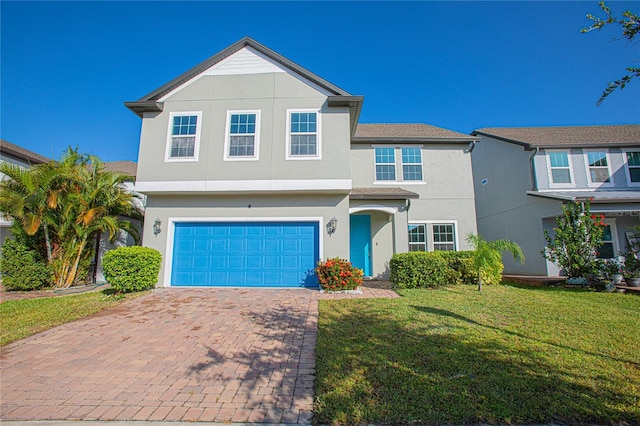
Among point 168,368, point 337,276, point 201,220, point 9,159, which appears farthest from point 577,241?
point 9,159

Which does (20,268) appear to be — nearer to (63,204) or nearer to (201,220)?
(63,204)

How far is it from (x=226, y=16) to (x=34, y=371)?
1248 centimetres

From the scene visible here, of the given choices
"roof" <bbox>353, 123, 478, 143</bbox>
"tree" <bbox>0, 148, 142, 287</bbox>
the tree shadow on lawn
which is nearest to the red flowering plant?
the tree shadow on lawn

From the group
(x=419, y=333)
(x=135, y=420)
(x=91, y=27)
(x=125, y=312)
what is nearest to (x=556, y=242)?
(x=419, y=333)

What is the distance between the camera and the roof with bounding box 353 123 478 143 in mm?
14070

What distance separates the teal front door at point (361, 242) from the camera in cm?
1333

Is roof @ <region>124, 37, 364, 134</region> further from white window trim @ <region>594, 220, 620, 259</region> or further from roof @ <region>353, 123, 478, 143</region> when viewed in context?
white window trim @ <region>594, 220, 620, 259</region>

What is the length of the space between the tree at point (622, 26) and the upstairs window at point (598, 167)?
15.6 metres

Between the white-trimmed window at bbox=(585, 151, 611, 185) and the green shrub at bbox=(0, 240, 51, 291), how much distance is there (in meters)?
23.5

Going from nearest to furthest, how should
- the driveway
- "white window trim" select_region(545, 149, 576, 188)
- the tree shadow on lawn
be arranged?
the tree shadow on lawn, the driveway, "white window trim" select_region(545, 149, 576, 188)

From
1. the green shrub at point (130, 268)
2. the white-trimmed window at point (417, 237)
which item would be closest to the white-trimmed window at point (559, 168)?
the white-trimmed window at point (417, 237)

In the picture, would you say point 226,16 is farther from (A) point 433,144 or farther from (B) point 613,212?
(B) point 613,212

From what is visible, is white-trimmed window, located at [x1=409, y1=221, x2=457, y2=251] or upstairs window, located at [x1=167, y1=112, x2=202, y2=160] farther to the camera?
white-trimmed window, located at [x1=409, y1=221, x2=457, y2=251]

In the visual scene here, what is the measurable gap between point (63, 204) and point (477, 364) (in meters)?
12.7
